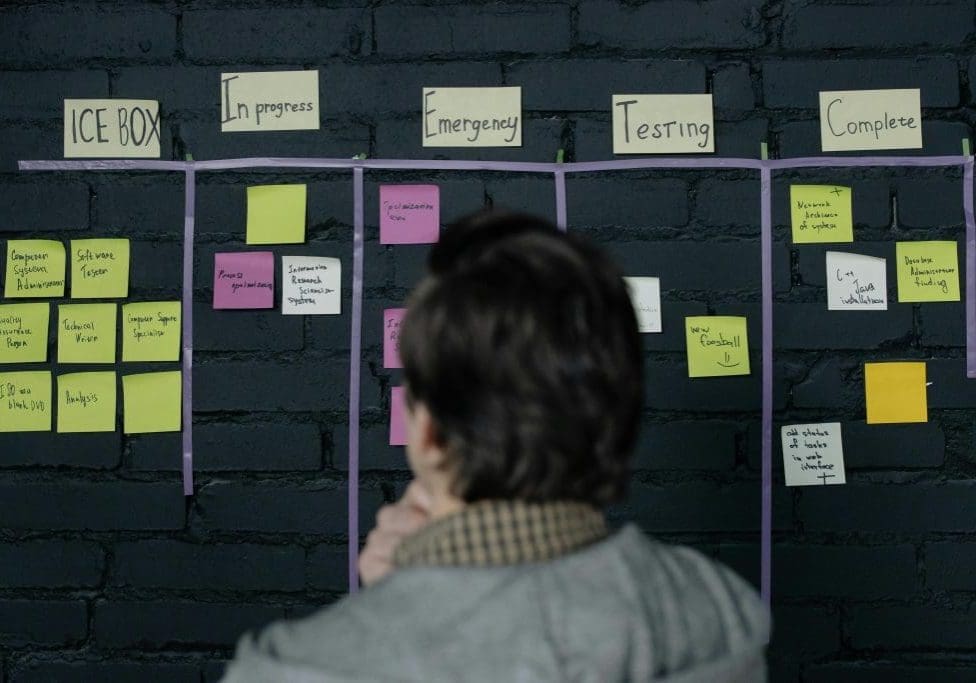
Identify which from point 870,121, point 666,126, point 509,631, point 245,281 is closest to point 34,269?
point 245,281

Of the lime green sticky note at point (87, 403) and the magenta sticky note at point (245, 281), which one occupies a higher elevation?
the magenta sticky note at point (245, 281)

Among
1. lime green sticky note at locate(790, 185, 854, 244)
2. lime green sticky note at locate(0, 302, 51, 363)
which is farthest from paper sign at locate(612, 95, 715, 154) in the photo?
lime green sticky note at locate(0, 302, 51, 363)

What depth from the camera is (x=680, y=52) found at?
63.1 inches

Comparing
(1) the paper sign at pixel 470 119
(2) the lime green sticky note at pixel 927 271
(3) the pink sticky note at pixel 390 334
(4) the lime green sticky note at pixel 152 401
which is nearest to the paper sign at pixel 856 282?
(2) the lime green sticky note at pixel 927 271

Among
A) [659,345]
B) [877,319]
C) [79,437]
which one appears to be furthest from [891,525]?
[79,437]

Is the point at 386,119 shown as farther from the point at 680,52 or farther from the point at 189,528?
the point at 189,528

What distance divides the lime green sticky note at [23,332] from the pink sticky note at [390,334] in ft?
1.97

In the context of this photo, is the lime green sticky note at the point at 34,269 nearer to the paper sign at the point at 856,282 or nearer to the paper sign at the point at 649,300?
the paper sign at the point at 649,300

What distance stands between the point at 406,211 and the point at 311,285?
0.69ft

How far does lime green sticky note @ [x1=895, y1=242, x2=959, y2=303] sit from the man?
3.22 feet

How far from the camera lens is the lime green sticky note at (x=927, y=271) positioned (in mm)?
1591

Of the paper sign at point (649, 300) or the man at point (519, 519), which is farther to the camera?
the paper sign at point (649, 300)

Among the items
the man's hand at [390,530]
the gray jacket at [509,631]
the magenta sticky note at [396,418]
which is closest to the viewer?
the gray jacket at [509,631]

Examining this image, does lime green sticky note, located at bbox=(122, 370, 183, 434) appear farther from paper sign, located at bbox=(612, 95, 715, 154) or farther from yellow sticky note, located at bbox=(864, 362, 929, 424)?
yellow sticky note, located at bbox=(864, 362, 929, 424)
